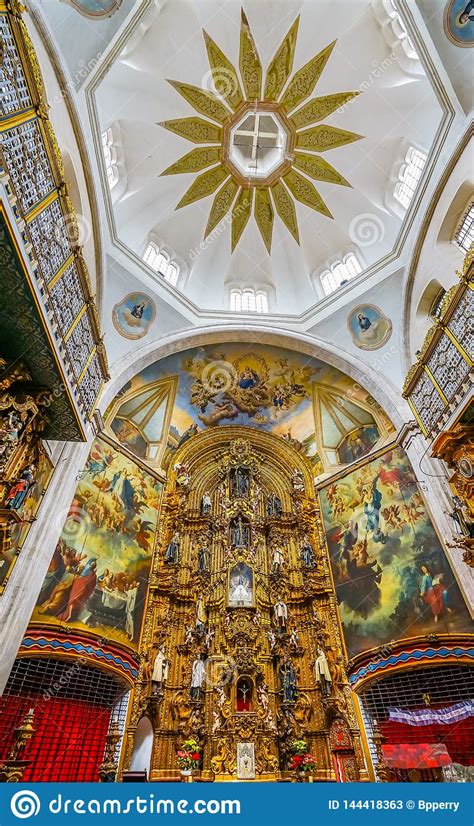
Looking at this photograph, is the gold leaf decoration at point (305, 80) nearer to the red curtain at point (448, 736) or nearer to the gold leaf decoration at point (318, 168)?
the gold leaf decoration at point (318, 168)

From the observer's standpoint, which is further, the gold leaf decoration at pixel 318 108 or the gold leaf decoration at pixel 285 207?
the gold leaf decoration at pixel 285 207

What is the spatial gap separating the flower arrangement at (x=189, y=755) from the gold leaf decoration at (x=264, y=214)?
64.2 feet

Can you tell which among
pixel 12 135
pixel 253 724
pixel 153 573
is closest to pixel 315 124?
pixel 12 135

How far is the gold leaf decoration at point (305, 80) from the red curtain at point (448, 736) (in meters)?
21.7

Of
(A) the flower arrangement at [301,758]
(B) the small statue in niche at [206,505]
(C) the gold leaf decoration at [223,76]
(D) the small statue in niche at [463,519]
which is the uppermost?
(C) the gold leaf decoration at [223,76]

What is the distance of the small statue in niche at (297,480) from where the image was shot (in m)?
17.7

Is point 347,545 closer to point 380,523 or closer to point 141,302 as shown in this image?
point 380,523

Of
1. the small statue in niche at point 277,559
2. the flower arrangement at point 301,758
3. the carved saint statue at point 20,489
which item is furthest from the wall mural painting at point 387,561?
the carved saint statue at point 20,489

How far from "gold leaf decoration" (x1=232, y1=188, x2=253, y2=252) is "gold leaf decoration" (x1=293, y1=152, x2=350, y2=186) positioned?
2.53m

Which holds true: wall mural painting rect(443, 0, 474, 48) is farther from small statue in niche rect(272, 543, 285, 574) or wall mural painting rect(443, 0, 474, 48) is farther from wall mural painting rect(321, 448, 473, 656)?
small statue in niche rect(272, 543, 285, 574)

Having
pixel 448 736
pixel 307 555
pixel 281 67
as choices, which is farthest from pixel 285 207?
pixel 448 736

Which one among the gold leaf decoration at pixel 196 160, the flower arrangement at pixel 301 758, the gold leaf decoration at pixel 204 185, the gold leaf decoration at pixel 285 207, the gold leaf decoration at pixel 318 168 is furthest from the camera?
the gold leaf decoration at pixel 285 207

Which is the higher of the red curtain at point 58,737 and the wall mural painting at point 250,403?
the wall mural painting at point 250,403

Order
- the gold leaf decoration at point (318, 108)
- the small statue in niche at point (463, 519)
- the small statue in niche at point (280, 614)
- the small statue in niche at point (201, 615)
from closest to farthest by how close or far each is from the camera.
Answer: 1. the small statue in niche at point (463, 519)
2. the small statue in niche at point (201, 615)
3. the small statue in niche at point (280, 614)
4. the gold leaf decoration at point (318, 108)
